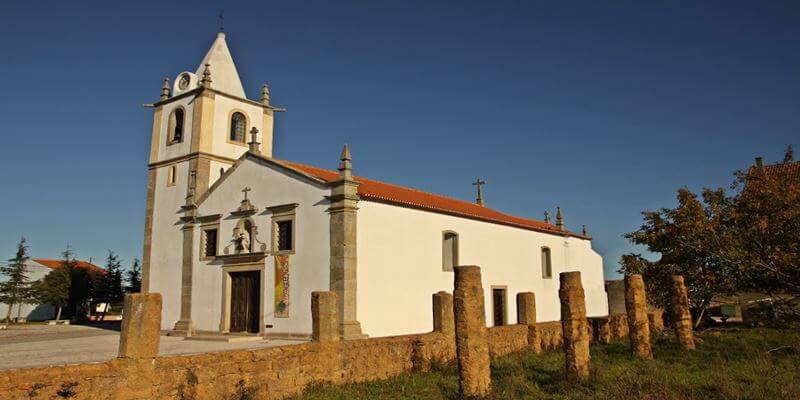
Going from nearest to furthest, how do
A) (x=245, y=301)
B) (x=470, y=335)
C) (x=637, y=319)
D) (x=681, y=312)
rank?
(x=470, y=335), (x=637, y=319), (x=681, y=312), (x=245, y=301)

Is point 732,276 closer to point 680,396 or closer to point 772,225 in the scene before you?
point 772,225

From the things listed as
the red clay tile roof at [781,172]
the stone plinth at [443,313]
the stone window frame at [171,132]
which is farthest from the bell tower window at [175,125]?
the red clay tile roof at [781,172]

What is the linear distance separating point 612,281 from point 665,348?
56.0 ft

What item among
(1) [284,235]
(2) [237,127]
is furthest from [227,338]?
(2) [237,127]

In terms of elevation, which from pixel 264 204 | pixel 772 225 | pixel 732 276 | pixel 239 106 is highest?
pixel 239 106

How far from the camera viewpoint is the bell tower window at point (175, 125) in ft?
82.8

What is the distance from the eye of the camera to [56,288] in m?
37.4

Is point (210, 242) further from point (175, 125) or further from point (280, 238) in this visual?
point (175, 125)

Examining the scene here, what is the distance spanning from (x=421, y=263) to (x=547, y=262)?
10.1 m

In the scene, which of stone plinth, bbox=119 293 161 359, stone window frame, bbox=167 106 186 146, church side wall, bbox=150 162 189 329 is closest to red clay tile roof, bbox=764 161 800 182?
stone plinth, bbox=119 293 161 359

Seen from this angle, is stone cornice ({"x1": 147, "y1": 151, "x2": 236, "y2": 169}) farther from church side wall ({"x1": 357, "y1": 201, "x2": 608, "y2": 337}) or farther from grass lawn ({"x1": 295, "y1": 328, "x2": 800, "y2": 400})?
grass lawn ({"x1": 295, "y1": 328, "x2": 800, "y2": 400})

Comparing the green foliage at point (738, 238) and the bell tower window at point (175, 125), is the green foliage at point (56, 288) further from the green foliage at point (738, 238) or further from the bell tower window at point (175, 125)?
the green foliage at point (738, 238)

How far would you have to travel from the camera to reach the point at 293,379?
1048 centimetres

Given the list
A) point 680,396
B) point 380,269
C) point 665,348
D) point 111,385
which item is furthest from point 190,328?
point 680,396
